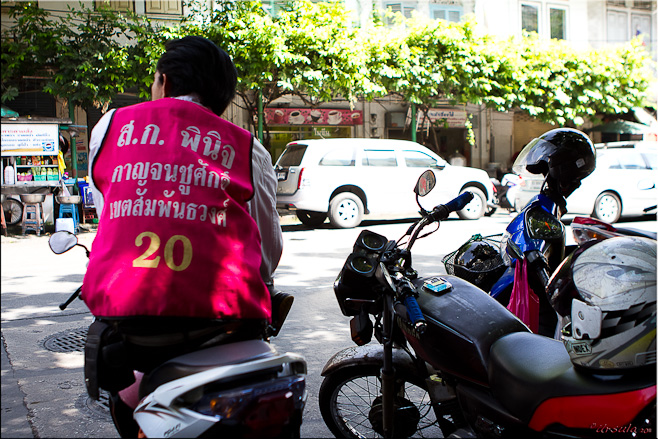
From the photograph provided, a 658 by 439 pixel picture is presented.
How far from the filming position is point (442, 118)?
69.2ft

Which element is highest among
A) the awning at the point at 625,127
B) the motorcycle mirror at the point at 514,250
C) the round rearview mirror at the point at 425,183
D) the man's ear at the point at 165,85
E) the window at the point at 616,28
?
the window at the point at 616,28

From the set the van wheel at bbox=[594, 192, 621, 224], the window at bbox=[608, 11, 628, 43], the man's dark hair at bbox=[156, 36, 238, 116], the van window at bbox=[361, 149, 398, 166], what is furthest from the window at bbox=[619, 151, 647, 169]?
the man's dark hair at bbox=[156, 36, 238, 116]

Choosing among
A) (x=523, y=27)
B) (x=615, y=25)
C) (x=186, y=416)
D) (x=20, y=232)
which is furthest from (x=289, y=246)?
(x=615, y=25)

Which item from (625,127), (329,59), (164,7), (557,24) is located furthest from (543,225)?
(625,127)

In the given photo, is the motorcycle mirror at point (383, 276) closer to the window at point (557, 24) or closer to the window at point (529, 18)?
the window at point (529, 18)

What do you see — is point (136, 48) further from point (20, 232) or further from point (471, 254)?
point (471, 254)

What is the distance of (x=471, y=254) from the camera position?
380 cm

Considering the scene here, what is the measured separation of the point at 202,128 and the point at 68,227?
740 mm

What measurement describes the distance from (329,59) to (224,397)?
1436 centimetres

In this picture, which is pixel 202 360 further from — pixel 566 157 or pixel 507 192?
pixel 507 192

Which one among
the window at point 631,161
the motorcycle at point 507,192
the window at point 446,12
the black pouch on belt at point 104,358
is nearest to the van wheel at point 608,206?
the window at point 631,161

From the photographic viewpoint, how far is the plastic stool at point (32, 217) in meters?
12.0

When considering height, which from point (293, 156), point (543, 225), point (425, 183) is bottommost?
point (543, 225)

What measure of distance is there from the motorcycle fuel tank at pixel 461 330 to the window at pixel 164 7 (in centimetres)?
1559
